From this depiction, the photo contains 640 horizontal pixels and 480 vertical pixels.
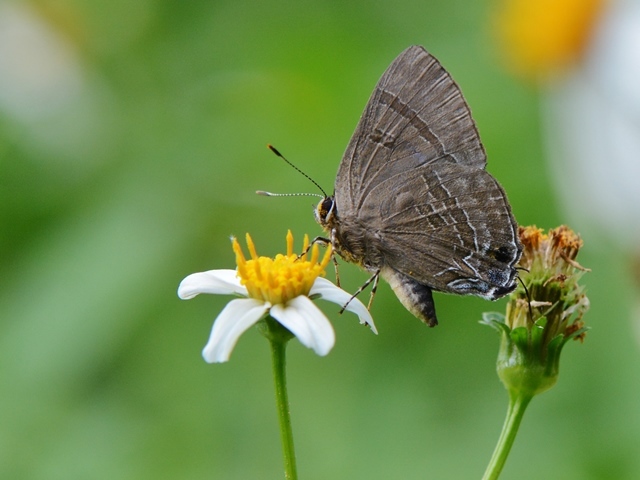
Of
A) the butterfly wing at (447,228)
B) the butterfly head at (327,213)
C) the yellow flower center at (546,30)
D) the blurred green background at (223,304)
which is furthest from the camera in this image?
the yellow flower center at (546,30)

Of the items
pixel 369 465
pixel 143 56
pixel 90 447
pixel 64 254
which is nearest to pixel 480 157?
pixel 369 465

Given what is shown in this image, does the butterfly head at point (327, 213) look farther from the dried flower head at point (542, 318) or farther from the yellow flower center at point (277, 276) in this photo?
the dried flower head at point (542, 318)

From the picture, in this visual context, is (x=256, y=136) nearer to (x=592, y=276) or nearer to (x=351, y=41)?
(x=351, y=41)

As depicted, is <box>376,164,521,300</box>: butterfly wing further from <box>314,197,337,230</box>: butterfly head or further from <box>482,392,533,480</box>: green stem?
<box>482,392,533,480</box>: green stem

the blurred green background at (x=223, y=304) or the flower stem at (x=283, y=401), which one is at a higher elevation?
the blurred green background at (x=223, y=304)

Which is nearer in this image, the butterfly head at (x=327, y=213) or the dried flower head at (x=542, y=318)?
the dried flower head at (x=542, y=318)

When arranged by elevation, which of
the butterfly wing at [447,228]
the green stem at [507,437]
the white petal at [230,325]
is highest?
the butterfly wing at [447,228]

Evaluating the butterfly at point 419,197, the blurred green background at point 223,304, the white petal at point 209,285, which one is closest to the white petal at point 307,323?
the white petal at point 209,285

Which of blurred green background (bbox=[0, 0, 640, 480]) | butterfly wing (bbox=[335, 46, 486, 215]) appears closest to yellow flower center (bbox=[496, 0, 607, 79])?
blurred green background (bbox=[0, 0, 640, 480])

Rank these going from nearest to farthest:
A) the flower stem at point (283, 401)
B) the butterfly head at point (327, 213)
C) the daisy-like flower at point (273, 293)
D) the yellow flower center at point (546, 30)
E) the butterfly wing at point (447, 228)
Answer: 1. the flower stem at point (283, 401)
2. the daisy-like flower at point (273, 293)
3. the butterfly wing at point (447, 228)
4. the butterfly head at point (327, 213)
5. the yellow flower center at point (546, 30)
